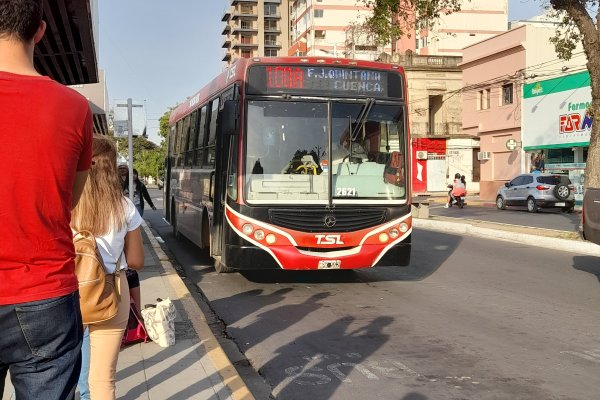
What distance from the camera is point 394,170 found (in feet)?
32.8

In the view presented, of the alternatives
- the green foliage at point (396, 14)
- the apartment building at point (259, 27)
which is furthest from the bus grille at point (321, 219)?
the apartment building at point (259, 27)

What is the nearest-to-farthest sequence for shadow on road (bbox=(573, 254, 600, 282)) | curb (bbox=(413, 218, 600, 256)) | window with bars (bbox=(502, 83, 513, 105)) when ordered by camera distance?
shadow on road (bbox=(573, 254, 600, 282)), curb (bbox=(413, 218, 600, 256)), window with bars (bbox=(502, 83, 513, 105))

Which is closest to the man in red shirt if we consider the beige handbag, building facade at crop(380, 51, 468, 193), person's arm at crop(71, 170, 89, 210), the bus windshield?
person's arm at crop(71, 170, 89, 210)

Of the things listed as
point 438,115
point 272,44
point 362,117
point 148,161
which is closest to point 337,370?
point 362,117

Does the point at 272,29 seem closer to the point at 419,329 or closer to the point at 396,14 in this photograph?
the point at 396,14

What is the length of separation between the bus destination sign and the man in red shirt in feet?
25.0

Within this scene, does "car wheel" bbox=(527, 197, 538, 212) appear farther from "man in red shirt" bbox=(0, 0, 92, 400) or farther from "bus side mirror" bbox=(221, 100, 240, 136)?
"man in red shirt" bbox=(0, 0, 92, 400)

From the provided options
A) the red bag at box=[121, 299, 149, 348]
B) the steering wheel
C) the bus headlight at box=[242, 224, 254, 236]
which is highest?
the steering wheel

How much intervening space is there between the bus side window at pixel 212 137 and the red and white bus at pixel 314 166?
A: 1.02 m

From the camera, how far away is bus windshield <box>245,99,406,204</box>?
31.7ft

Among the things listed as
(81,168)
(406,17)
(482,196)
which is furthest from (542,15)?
(81,168)

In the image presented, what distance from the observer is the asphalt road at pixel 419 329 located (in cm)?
557

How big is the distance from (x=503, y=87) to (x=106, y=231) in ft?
125

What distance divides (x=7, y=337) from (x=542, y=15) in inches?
2082
